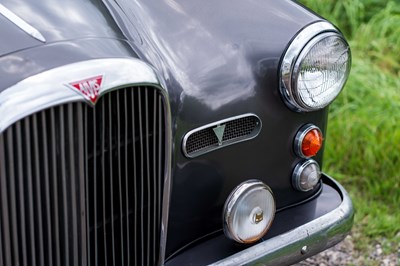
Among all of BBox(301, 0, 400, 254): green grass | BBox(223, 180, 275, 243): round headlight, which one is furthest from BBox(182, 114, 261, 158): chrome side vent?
BBox(301, 0, 400, 254): green grass

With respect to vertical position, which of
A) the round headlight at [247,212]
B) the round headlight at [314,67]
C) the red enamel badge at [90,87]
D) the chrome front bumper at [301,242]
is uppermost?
the red enamel badge at [90,87]

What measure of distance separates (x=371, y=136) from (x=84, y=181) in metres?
2.17

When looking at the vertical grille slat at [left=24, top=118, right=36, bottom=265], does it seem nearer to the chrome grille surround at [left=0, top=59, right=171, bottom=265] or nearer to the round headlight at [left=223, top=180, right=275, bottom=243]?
the chrome grille surround at [left=0, top=59, right=171, bottom=265]

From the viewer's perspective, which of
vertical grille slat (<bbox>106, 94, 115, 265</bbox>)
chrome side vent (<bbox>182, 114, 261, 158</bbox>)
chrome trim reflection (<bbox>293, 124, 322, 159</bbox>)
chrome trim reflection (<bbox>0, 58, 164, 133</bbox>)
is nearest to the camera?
chrome trim reflection (<bbox>0, 58, 164, 133</bbox>)

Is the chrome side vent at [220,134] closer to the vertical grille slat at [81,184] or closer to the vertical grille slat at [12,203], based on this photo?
the vertical grille slat at [81,184]

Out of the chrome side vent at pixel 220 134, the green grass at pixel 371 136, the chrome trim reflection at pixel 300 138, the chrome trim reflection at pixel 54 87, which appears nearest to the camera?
the chrome trim reflection at pixel 54 87

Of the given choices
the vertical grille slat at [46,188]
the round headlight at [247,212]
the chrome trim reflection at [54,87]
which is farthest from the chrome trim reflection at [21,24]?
the round headlight at [247,212]

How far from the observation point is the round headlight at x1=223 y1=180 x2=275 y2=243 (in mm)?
2078

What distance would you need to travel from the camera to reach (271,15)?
7.36ft

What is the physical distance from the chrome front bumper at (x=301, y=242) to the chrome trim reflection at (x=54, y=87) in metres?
0.66

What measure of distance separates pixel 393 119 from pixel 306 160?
5.00 feet

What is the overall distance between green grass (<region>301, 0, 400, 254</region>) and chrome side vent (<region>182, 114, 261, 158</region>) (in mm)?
1177

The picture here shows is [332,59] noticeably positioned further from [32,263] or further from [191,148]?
[32,263]

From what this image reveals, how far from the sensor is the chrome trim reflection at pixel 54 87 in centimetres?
159
